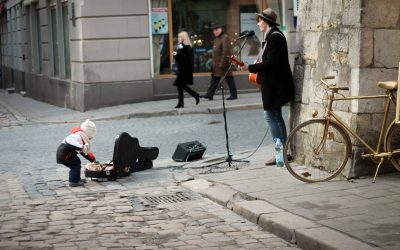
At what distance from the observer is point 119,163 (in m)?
8.98

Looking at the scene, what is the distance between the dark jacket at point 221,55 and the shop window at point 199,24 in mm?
1910

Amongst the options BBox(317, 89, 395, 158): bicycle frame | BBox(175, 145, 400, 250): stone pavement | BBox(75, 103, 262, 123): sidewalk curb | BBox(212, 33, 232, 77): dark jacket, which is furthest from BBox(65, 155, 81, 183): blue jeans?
BBox(212, 33, 232, 77): dark jacket

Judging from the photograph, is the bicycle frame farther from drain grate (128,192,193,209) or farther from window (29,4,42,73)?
window (29,4,42,73)

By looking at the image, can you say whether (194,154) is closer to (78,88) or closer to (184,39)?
(184,39)

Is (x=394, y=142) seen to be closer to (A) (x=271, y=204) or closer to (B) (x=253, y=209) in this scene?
(A) (x=271, y=204)

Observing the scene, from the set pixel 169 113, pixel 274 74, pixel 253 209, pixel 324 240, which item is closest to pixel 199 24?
pixel 169 113

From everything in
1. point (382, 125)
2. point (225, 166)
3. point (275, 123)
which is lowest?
point (225, 166)

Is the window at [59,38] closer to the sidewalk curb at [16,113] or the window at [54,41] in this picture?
the window at [54,41]

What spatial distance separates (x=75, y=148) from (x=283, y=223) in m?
3.34

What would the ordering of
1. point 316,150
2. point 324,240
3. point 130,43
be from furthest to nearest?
point 130,43 < point 316,150 < point 324,240

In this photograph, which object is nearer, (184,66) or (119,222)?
(119,222)

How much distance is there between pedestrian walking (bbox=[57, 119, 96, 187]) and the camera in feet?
28.0

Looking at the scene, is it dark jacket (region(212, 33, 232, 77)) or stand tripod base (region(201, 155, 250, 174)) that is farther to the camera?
dark jacket (region(212, 33, 232, 77))

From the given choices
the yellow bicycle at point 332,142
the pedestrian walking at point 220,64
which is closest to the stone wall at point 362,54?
the yellow bicycle at point 332,142
